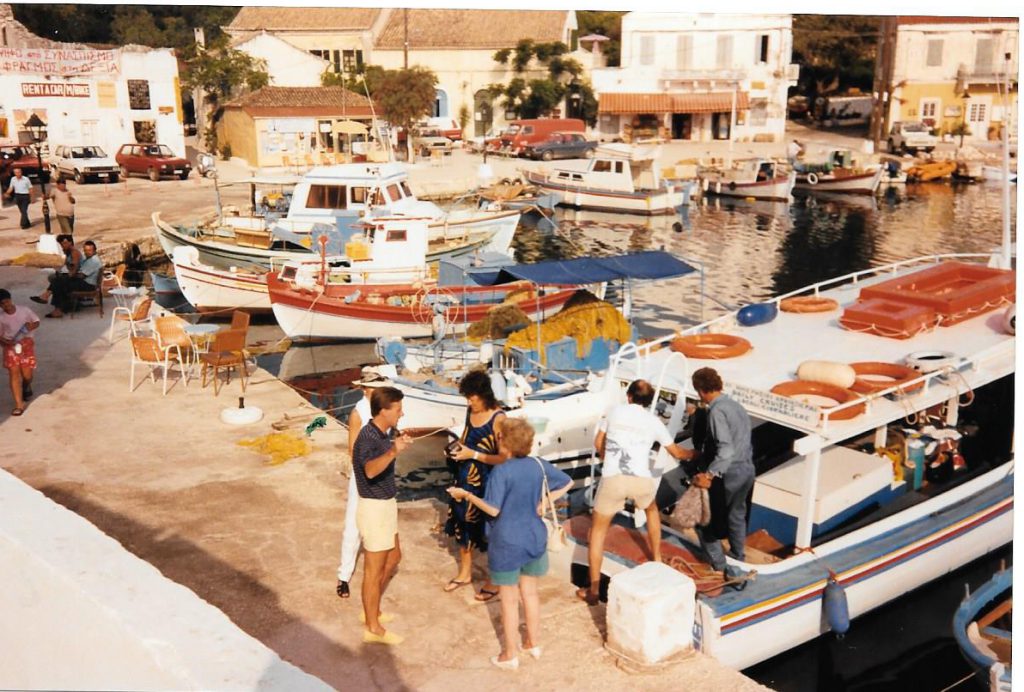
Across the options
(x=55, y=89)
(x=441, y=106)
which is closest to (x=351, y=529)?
(x=55, y=89)

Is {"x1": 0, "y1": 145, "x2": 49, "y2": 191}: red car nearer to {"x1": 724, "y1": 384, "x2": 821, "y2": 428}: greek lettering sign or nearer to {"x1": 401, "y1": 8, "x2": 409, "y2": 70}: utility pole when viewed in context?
{"x1": 401, "y1": 8, "x2": 409, "y2": 70}: utility pole

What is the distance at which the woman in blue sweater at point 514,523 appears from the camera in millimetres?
5203

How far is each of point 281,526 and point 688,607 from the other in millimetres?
3335

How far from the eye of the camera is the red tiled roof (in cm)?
3578

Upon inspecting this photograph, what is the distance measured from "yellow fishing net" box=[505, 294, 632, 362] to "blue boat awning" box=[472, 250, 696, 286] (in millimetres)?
518

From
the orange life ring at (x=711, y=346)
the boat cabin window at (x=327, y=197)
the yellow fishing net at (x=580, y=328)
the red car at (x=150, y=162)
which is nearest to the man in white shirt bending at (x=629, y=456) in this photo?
the orange life ring at (x=711, y=346)

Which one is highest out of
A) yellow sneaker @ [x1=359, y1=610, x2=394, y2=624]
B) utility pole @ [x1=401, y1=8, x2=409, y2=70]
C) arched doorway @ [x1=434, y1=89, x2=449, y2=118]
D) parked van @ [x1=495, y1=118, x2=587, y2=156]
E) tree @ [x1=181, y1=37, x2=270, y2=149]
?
utility pole @ [x1=401, y1=8, x2=409, y2=70]

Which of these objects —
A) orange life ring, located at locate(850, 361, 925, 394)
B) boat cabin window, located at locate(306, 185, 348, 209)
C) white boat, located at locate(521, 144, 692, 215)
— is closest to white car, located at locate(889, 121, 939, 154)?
white boat, located at locate(521, 144, 692, 215)

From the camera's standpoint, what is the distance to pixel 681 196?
3278 cm

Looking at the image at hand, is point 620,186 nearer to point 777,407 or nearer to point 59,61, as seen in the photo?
point 59,61

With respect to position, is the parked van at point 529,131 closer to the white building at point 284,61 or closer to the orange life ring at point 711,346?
the white building at point 284,61

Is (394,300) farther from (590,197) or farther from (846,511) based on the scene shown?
(590,197)

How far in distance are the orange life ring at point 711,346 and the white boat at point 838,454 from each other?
49mm

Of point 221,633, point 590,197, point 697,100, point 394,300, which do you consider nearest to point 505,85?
point 697,100
